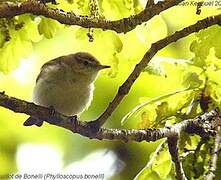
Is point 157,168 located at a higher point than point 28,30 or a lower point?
lower

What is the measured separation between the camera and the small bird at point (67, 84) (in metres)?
0.59

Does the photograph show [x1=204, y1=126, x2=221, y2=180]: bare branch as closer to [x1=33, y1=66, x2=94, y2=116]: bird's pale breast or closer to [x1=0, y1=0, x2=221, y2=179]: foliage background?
[x1=0, y1=0, x2=221, y2=179]: foliage background

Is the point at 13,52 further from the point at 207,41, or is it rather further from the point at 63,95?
the point at 207,41

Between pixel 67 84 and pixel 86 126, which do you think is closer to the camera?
pixel 86 126

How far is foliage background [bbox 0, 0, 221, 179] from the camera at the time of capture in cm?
52

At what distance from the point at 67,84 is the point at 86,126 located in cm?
13

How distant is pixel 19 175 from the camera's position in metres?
0.63

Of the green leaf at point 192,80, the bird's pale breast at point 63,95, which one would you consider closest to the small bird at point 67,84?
the bird's pale breast at point 63,95

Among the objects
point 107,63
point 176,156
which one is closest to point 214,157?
point 176,156

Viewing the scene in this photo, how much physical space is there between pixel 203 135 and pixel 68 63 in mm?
182

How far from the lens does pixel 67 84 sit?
0.60m

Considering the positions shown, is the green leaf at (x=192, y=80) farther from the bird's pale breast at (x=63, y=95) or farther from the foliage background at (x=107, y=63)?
the bird's pale breast at (x=63, y=95)

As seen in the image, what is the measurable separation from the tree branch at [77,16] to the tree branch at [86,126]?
2.9 inches

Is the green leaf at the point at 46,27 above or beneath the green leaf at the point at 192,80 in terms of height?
above
